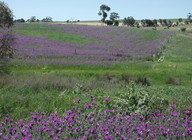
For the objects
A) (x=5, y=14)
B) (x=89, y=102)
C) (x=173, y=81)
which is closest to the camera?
(x=89, y=102)

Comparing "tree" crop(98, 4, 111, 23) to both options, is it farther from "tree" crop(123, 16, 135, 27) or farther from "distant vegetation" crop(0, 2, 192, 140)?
"distant vegetation" crop(0, 2, 192, 140)

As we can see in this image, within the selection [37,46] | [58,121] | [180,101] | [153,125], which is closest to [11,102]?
[58,121]

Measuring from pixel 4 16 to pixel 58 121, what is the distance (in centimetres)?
1205

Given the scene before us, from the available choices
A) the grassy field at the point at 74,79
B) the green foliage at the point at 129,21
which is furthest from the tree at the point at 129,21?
the grassy field at the point at 74,79

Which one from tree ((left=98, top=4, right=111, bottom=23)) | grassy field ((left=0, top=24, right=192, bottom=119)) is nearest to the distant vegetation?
grassy field ((left=0, top=24, right=192, bottom=119))

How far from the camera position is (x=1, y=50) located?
52.1 feet

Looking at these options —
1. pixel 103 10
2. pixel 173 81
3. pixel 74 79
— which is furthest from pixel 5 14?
pixel 103 10

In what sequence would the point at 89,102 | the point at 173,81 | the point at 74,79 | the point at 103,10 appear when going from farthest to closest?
the point at 103,10
the point at 173,81
the point at 74,79
the point at 89,102

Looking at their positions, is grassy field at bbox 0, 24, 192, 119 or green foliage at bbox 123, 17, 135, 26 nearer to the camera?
grassy field at bbox 0, 24, 192, 119

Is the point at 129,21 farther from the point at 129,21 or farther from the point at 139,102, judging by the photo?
the point at 139,102

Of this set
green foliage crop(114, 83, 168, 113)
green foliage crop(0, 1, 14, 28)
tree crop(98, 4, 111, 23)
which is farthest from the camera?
tree crop(98, 4, 111, 23)

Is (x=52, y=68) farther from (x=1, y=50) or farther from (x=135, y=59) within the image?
(x=135, y=59)

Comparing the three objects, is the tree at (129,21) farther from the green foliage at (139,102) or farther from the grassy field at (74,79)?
the green foliage at (139,102)

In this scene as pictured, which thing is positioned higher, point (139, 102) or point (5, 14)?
point (5, 14)
